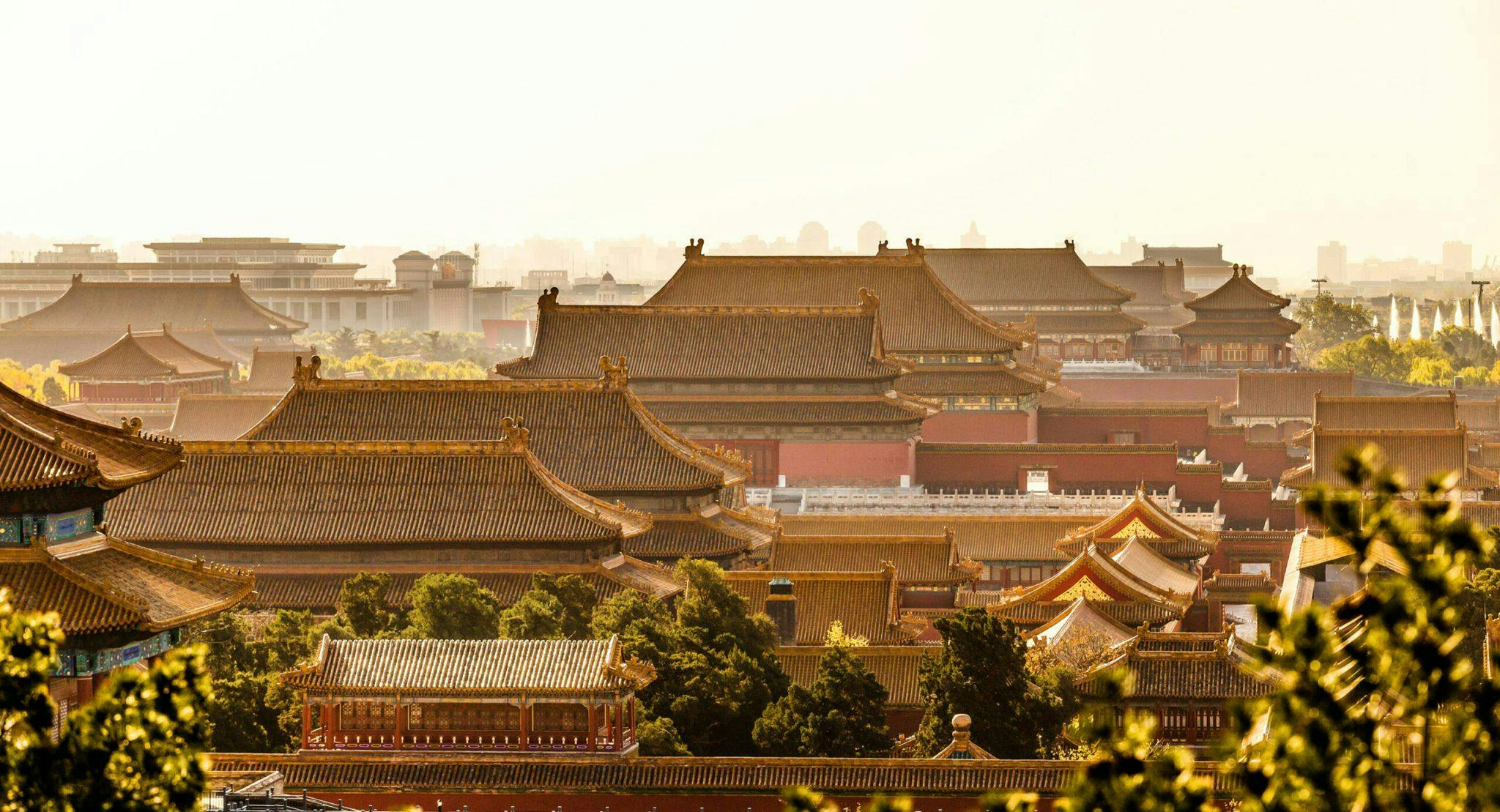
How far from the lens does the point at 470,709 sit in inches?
1308

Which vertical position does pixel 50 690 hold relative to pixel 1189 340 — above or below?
below

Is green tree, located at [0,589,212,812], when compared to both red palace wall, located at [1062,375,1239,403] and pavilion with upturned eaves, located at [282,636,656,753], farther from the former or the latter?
red palace wall, located at [1062,375,1239,403]

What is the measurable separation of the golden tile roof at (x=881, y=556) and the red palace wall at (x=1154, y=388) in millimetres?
49589

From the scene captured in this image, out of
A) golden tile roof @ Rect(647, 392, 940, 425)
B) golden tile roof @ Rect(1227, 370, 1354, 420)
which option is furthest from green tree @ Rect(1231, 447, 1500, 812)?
golden tile roof @ Rect(1227, 370, 1354, 420)

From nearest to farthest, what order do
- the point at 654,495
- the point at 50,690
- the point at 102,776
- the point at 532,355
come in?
the point at 102,776 < the point at 50,690 < the point at 654,495 < the point at 532,355

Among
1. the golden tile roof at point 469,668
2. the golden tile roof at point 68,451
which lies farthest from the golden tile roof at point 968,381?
the golden tile roof at point 68,451

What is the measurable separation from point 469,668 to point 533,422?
18.8 m

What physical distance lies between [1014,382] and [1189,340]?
108 feet

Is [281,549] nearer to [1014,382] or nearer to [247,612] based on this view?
[247,612]

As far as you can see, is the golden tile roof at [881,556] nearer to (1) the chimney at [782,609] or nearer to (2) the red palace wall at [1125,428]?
(1) the chimney at [782,609]

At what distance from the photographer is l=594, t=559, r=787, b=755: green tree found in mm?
35969

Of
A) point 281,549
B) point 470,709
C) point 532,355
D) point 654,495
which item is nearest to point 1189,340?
point 532,355

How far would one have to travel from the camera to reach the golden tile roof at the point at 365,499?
1724 inches

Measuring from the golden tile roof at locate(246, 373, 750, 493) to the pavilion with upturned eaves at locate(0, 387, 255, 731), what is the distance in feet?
58.5
